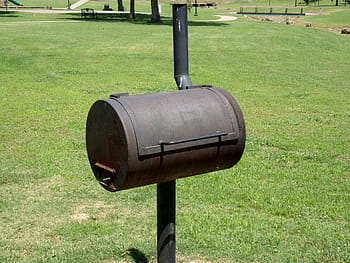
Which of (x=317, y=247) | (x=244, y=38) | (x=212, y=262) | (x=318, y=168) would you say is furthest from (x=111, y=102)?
(x=244, y=38)

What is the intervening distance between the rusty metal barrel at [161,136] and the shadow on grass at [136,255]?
1400 mm

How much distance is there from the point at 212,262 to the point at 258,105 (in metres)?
7.23

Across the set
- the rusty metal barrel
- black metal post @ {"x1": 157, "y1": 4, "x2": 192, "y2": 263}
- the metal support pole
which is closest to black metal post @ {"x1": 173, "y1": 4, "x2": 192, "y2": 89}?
black metal post @ {"x1": 157, "y1": 4, "x2": 192, "y2": 263}

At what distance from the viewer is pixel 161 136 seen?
10.4ft

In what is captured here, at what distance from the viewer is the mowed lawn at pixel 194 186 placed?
191 inches

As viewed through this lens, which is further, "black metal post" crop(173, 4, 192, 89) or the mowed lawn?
the mowed lawn

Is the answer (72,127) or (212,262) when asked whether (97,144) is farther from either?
(72,127)

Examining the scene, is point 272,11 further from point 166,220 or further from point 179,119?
point 179,119

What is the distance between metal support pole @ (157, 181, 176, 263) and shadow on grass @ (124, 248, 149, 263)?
828mm

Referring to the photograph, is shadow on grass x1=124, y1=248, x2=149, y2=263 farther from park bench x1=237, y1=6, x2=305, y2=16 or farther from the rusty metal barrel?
park bench x1=237, y1=6, x2=305, y2=16

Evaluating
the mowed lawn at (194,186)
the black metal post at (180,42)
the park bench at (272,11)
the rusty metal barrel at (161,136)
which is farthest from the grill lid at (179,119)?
the park bench at (272,11)

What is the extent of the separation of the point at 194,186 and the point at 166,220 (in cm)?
267

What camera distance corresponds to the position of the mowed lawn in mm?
4848

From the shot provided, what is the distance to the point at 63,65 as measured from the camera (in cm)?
1738
